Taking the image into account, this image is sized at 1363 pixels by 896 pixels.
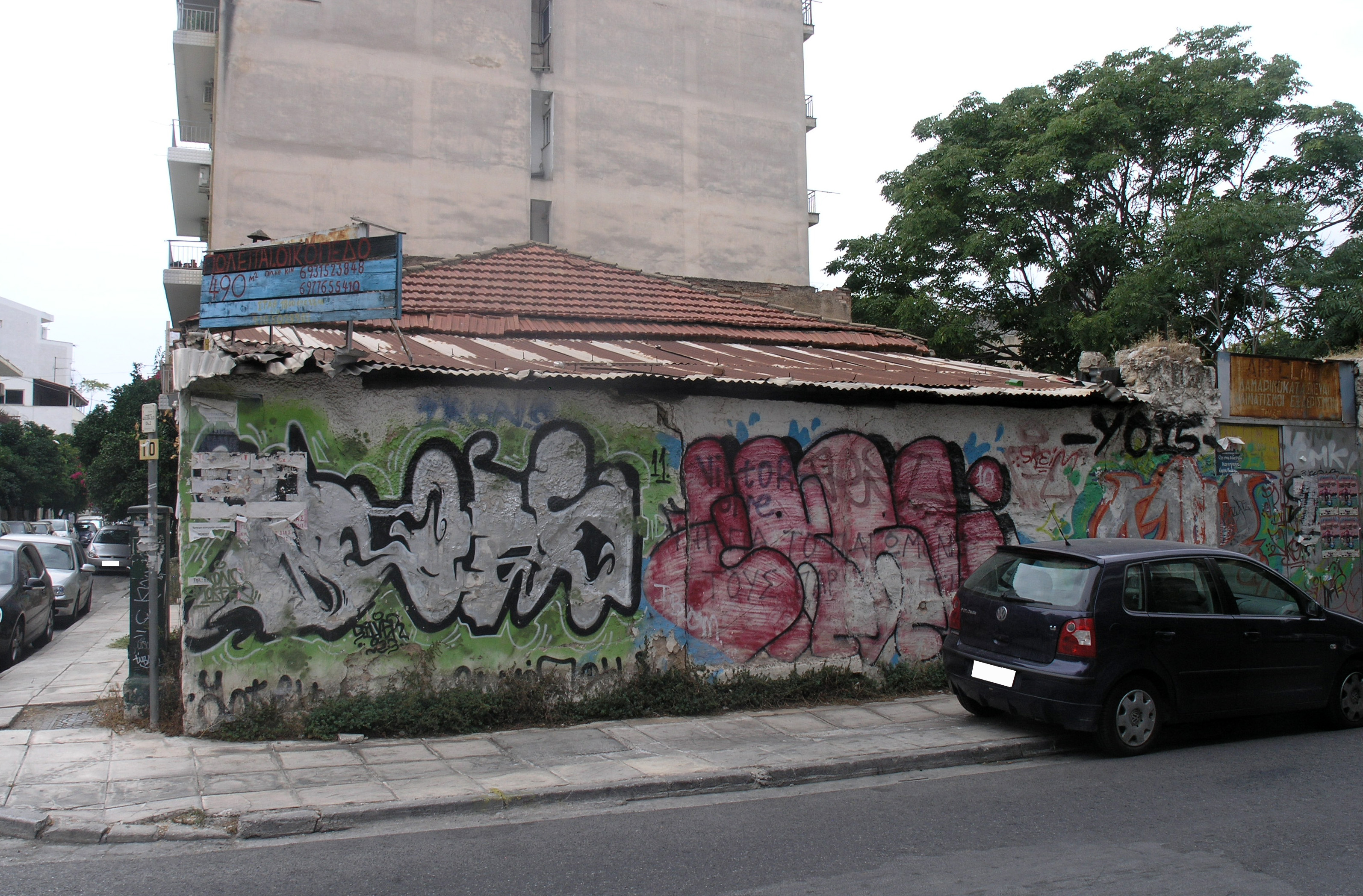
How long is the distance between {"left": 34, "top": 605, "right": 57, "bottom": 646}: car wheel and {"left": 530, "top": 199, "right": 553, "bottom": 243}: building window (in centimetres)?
1597

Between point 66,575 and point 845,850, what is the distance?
15.7 metres

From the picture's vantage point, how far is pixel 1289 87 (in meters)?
18.6

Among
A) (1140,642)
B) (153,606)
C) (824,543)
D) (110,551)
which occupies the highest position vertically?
(824,543)

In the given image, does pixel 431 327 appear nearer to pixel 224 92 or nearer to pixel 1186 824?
pixel 1186 824

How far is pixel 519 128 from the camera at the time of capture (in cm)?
2575

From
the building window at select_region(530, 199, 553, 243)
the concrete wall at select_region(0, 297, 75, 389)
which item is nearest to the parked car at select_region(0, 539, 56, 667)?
the building window at select_region(530, 199, 553, 243)

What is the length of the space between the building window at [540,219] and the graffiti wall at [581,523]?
1895cm

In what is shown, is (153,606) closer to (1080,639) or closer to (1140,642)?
(1080,639)

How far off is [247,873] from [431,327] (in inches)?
248

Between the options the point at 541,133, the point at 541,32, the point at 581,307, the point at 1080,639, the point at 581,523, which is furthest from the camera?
the point at 541,32

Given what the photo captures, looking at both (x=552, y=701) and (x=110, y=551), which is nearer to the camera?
(x=552, y=701)

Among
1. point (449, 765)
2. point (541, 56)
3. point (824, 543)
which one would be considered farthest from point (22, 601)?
point (541, 56)

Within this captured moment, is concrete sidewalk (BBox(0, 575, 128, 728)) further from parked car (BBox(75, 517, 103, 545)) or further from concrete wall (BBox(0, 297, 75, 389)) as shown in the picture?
concrete wall (BBox(0, 297, 75, 389))

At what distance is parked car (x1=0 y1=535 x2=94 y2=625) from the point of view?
50.2 feet
